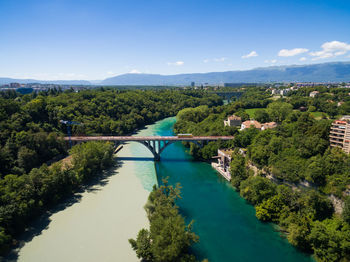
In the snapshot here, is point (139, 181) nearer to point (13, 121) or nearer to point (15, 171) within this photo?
point (15, 171)

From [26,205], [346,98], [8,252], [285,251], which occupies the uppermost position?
[346,98]

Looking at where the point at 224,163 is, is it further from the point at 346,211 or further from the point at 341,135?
the point at 346,211

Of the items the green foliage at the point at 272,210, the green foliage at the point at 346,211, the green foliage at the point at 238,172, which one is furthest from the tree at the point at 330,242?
the green foliage at the point at 238,172

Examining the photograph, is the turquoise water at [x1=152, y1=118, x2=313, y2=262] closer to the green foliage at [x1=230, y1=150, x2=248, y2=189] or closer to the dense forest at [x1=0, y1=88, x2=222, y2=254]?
the green foliage at [x1=230, y1=150, x2=248, y2=189]

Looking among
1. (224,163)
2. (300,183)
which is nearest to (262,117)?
(224,163)

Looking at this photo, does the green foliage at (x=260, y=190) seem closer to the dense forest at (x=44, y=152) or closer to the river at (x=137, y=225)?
the river at (x=137, y=225)

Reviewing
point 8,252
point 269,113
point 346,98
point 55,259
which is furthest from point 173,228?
point 346,98
